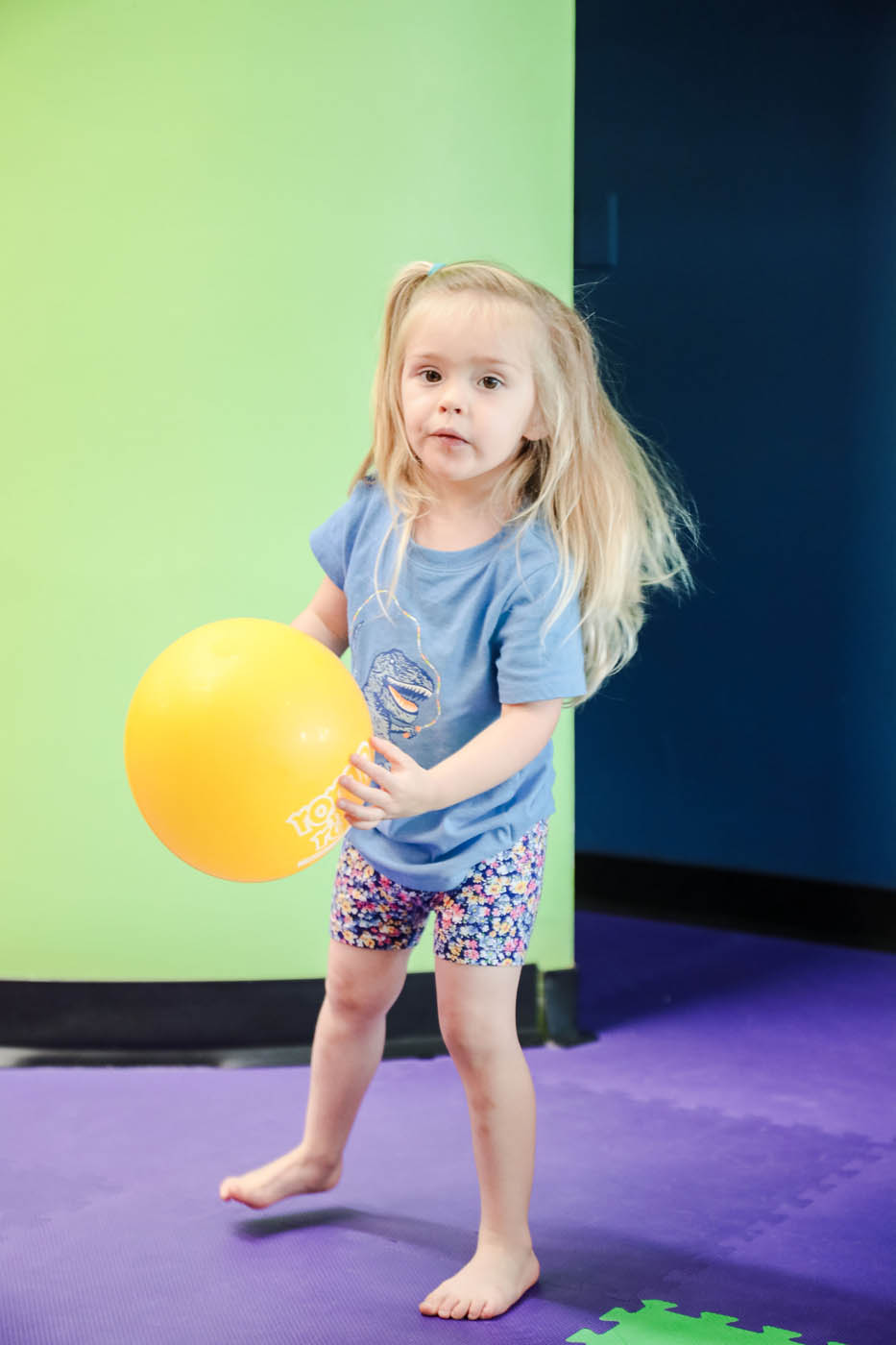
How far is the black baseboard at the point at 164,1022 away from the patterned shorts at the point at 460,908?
2.66ft

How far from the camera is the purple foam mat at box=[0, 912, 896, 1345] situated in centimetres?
167

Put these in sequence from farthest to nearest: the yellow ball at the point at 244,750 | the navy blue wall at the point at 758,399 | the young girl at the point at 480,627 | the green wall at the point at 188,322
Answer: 1. the navy blue wall at the point at 758,399
2. the green wall at the point at 188,322
3. the young girl at the point at 480,627
4. the yellow ball at the point at 244,750

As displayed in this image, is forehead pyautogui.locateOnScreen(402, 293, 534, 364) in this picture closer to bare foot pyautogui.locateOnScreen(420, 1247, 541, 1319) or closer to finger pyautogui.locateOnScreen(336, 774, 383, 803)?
finger pyautogui.locateOnScreen(336, 774, 383, 803)

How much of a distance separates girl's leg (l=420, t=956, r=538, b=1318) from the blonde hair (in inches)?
15.2

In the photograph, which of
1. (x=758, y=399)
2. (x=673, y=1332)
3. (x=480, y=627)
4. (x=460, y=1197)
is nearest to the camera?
(x=673, y=1332)

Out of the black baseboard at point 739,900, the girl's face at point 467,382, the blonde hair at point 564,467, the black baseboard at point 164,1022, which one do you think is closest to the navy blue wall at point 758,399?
the black baseboard at point 739,900

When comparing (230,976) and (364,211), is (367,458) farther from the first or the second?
(230,976)

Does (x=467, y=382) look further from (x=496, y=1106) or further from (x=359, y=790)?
(x=496, y=1106)

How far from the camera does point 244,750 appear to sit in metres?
→ 1.45

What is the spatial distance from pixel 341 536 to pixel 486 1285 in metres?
0.93

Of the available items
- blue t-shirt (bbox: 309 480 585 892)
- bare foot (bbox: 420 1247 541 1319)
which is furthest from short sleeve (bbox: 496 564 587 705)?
bare foot (bbox: 420 1247 541 1319)

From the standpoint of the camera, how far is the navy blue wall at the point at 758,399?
11.8 ft

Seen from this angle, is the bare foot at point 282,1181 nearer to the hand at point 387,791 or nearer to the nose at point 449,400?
the hand at point 387,791

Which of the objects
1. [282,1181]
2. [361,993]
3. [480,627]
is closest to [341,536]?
[480,627]
